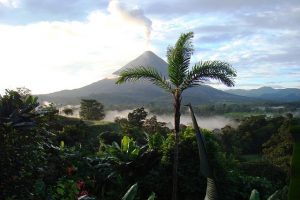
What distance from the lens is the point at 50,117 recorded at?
7.82m

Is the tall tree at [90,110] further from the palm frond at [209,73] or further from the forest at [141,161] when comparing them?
the palm frond at [209,73]

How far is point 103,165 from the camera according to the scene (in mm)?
12594

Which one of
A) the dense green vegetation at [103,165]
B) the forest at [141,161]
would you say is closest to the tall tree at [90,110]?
the dense green vegetation at [103,165]

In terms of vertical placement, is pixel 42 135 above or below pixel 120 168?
above

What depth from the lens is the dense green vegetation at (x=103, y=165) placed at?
671 cm

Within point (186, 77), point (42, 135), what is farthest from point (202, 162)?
point (186, 77)

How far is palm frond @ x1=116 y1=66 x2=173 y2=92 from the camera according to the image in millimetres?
13156

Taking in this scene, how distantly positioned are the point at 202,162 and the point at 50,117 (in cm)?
565

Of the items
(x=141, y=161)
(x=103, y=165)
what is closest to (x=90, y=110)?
(x=141, y=161)

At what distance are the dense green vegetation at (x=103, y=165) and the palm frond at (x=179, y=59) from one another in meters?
3.24

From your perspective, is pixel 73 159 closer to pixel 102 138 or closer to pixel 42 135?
pixel 42 135

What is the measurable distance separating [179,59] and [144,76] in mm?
1215

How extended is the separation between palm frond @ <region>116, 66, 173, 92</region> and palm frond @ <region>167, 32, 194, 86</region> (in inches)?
13.3

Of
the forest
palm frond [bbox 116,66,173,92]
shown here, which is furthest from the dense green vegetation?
palm frond [bbox 116,66,173,92]
